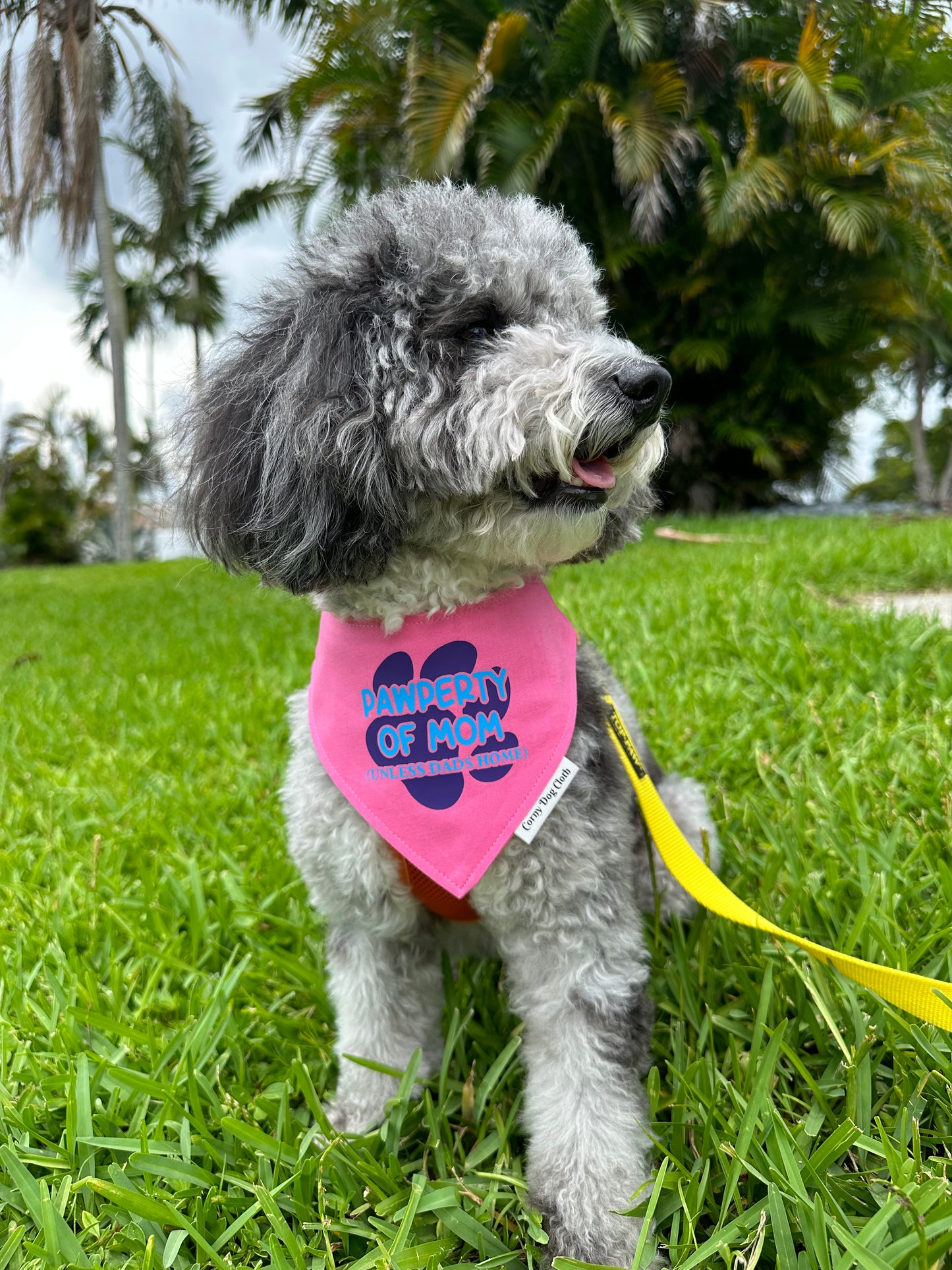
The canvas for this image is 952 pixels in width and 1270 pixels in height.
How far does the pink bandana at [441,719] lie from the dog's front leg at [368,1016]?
34cm

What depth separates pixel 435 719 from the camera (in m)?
1.76

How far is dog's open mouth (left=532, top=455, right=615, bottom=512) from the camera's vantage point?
1.64 m

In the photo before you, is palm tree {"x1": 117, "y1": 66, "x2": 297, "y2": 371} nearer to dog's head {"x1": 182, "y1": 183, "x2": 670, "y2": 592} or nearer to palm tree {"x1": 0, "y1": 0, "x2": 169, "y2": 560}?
palm tree {"x1": 0, "y1": 0, "x2": 169, "y2": 560}

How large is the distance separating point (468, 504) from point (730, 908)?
1.04 meters

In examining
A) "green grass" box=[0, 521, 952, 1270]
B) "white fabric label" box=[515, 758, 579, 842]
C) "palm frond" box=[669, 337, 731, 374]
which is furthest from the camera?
"palm frond" box=[669, 337, 731, 374]

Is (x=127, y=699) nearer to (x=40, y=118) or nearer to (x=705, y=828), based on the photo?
(x=705, y=828)

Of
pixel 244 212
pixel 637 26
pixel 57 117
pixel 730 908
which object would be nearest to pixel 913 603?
pixel 730 908

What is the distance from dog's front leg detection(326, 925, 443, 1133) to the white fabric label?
0.49 m

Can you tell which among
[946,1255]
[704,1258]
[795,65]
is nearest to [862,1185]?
[946,1255]

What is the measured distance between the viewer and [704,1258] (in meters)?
1.36

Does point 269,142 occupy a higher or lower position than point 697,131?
higher

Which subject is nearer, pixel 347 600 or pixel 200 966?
pixel 347 600

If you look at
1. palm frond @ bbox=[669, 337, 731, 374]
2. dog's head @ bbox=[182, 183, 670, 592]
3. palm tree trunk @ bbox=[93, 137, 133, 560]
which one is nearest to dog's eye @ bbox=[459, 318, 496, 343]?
dog's head @ bbox=[182, 183, 670, 592]

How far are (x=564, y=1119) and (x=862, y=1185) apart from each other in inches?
20.6
